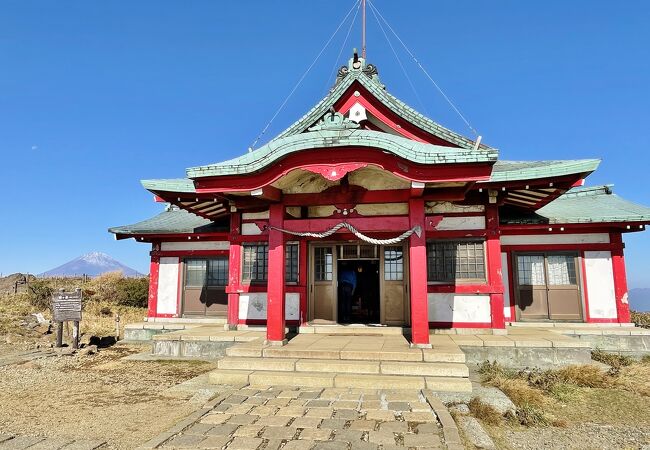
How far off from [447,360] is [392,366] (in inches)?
42.2

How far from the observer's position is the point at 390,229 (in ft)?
29.1

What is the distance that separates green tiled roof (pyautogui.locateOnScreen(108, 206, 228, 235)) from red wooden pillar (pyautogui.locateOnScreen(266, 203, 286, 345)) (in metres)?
5.11

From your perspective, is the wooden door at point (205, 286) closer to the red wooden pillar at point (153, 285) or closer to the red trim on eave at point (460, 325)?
the red wooden pillar at point (153, 285)

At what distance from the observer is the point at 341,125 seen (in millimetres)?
8547

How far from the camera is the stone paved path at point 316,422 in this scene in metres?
4.77

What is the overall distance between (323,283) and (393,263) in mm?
2047

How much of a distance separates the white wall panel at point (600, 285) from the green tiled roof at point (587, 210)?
4.05 ft

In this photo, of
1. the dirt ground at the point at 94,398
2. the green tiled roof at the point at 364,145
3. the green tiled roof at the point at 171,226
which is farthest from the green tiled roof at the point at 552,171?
the green tiled roof at the point at 171,226

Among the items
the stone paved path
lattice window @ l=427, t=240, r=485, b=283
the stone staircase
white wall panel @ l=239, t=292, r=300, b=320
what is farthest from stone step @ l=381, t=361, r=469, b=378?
white wall panel @ l=239, t=292, r=300, b=320

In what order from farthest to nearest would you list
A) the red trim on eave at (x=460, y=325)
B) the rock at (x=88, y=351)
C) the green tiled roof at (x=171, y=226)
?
the green tiled roof at (x=171, y=226) < the rock at (x=88, y=351) < the red trim on eave at (x=460, y=325)

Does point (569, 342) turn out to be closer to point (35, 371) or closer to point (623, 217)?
point (623, 217)

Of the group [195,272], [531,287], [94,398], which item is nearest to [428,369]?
[94,398]

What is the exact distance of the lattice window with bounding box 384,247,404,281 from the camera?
11328 mm

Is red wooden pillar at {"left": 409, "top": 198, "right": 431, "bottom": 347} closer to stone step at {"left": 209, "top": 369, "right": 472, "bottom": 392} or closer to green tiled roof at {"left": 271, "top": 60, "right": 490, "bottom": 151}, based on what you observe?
stone step at {"left": 209, "top": 369, "right": 472, "bottom": 392}
